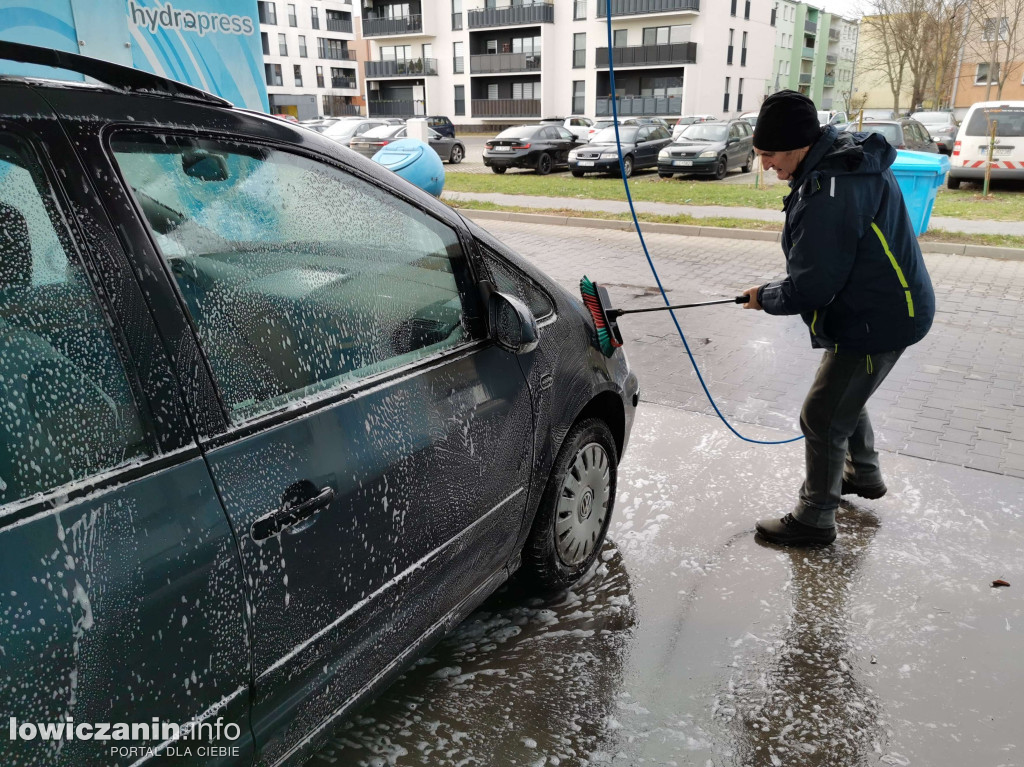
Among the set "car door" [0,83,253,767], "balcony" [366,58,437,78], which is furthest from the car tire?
"balcony" [366,58,437,78]

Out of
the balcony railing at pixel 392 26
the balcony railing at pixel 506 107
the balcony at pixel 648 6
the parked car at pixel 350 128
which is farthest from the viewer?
the balcony railing at pixel 392 26

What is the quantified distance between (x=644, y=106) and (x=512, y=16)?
10.6 m

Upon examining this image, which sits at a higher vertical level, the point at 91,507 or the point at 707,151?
the point at 91,507

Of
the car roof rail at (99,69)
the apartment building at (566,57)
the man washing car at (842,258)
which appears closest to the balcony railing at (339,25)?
the apartment building at (566,57)

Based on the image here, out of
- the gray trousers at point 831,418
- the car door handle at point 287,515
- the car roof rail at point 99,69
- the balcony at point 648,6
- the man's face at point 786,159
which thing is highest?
the balcony at point 648,6

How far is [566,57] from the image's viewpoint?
50781 mm

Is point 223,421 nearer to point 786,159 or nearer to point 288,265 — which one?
point 288,265

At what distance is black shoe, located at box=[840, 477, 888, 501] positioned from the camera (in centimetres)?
383

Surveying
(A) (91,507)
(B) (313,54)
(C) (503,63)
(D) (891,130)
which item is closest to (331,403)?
(A) (91,507)

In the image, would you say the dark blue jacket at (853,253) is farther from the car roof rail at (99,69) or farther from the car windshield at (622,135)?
the car windshield at (622,135)

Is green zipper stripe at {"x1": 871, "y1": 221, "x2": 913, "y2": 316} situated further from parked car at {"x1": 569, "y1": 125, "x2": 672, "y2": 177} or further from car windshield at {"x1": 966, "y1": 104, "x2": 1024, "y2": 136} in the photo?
parked car at {"x1": 569, "y1": 125, "x2": 672, "y2": 177}

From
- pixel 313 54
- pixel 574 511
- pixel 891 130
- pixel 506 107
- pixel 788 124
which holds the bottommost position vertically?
pixel 574 511

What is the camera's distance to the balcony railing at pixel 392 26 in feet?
186

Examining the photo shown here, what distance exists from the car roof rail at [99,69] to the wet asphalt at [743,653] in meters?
1.84
